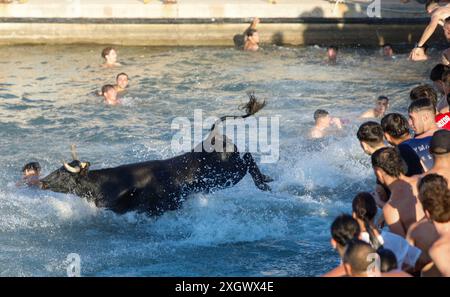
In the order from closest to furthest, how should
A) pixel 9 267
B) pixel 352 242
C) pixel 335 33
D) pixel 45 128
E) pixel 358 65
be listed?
pixel 352 242 < pixel 9 267 < pixel 45 128 < pixel 358 65 < pixel 335 33

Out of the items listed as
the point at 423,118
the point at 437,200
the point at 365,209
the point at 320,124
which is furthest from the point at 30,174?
the point at 437,200

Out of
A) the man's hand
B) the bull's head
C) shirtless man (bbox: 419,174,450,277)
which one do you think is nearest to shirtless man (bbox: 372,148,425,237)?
shirtless man (bbox: 419,174,450,277)

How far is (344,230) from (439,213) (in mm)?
721

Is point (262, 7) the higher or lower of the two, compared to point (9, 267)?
higher

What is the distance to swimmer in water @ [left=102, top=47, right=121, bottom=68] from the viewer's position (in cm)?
1792

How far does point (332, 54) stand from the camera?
1794cm

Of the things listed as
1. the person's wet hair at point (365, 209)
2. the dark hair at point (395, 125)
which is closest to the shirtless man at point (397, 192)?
the person's wet hair at point (365, 209)

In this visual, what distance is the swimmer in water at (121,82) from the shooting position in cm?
1634

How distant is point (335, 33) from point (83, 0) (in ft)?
18.2

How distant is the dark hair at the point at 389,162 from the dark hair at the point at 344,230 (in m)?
1.26

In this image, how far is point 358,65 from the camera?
18.1m

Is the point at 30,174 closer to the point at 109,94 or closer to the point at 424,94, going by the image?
the point at 109,94
